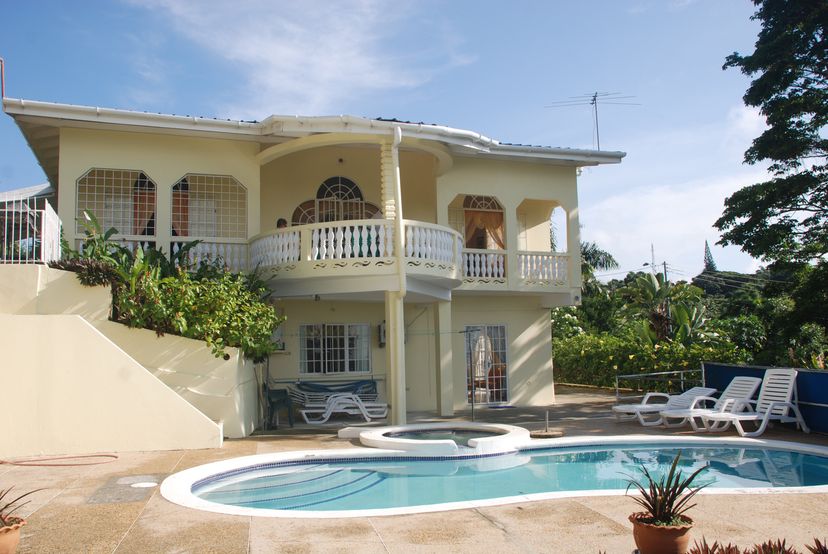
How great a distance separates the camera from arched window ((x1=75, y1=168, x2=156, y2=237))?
1572 cm

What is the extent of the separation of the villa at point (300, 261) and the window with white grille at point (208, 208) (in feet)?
0.12

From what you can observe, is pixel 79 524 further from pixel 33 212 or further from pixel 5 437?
pixel 33 212

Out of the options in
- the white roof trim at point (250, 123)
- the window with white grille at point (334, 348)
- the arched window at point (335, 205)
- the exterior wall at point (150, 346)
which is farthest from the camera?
the arched window at point (335, 205)

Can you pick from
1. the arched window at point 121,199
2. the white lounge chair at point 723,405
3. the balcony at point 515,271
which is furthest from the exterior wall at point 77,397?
Answer: the white lounge chair at point 723,405

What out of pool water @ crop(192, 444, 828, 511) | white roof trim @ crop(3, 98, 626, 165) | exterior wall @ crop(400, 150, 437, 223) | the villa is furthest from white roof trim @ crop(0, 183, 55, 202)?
pool water @ crop(192, 444, 828, 511)

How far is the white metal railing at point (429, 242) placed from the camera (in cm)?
1391

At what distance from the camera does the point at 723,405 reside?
13.2 metres

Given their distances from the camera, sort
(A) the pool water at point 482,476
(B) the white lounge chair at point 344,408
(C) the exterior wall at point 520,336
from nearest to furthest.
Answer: (A) the pool water at point 482,476 < (B) the white lounge chair at point 344,408 < (C) the exterior wall at point 520,336

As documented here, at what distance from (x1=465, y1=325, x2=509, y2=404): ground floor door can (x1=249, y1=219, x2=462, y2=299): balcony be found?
4.39 m

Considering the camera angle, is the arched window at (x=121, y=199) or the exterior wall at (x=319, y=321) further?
the exterior wall at (x=319, y=321)

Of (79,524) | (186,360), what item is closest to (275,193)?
(186,360)

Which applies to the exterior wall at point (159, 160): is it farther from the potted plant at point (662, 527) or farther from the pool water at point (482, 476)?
the potted plant at point (662, 527)

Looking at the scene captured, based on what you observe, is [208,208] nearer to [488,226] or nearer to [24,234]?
[24,234]

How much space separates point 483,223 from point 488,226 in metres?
0.18
